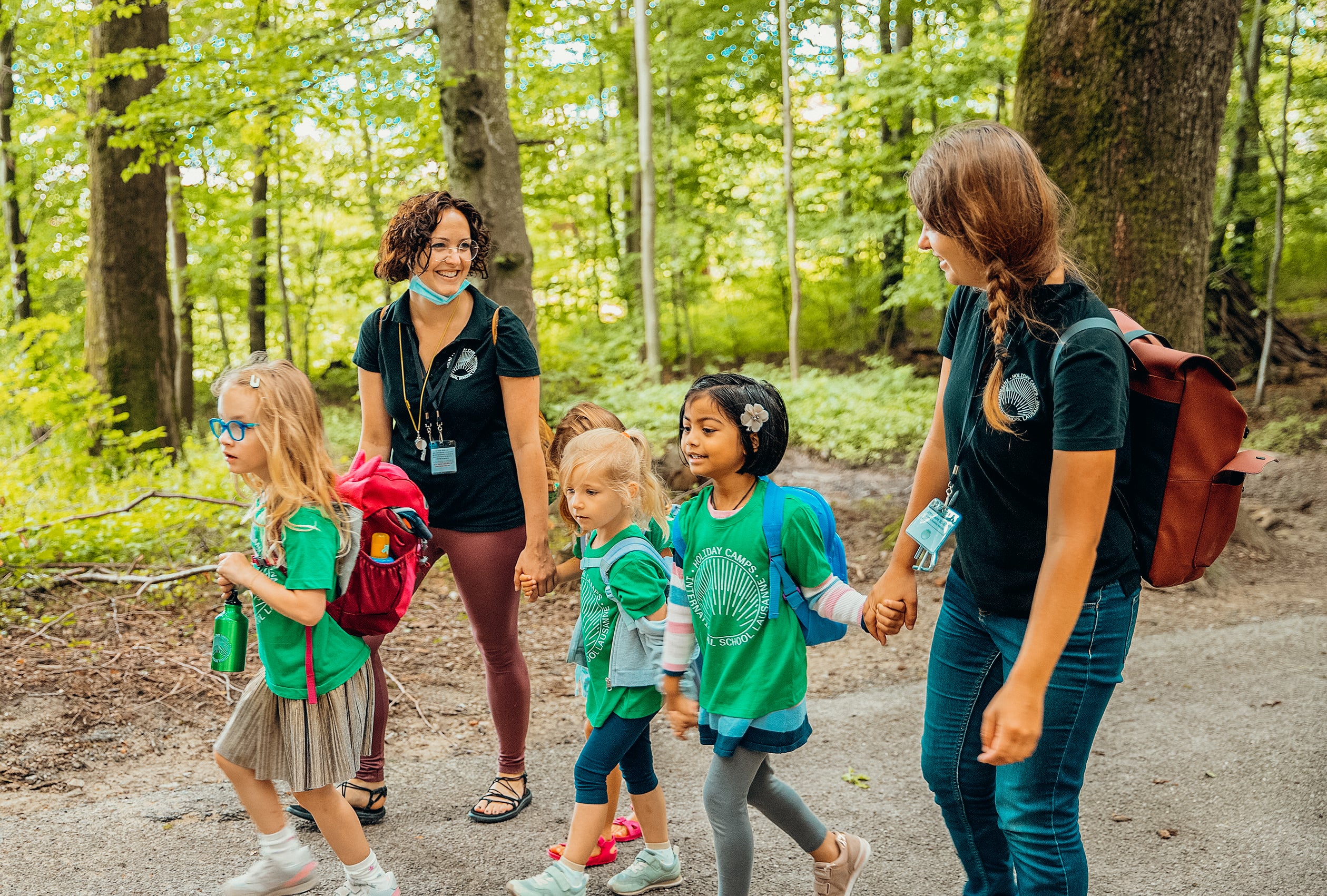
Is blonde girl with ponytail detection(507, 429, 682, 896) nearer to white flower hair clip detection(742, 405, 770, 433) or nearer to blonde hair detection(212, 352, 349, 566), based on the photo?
white flower hair clip detection(742, 405, 770, 433)

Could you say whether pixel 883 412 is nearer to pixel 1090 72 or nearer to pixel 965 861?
pixel 1090 72

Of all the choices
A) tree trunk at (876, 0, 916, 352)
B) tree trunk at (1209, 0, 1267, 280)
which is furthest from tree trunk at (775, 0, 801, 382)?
tree trunk at (1209, 0, 1267, 280)

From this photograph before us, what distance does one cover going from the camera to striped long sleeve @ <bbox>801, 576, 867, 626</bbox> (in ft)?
7.84

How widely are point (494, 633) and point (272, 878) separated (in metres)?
1.07

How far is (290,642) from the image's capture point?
8.41 ft

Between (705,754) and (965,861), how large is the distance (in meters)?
1.75

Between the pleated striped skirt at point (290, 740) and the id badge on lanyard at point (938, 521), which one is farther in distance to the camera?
the pleated striped skirt at point (290, 740)

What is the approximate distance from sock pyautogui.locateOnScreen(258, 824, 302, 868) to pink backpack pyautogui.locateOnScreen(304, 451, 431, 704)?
44 cm

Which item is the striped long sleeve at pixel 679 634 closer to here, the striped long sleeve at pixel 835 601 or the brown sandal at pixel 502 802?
the striped long sleeve at pixel 835 601

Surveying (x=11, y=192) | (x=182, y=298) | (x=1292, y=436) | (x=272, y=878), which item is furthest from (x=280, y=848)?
(x=182, y=298)

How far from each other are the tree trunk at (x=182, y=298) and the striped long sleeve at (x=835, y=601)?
1267 centimetres

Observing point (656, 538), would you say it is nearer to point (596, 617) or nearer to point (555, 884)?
point (596, 617)

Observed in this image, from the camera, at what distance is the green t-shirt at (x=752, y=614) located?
2410mm

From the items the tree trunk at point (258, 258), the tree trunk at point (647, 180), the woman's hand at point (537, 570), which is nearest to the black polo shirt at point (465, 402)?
the woman's hand at point (537, 570)
